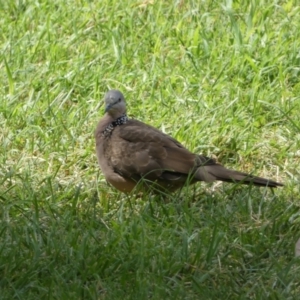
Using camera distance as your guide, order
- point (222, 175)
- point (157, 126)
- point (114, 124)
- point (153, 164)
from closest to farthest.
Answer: point (222, 175) → point (153, 164) → point (114, 124) → point (157, 126)

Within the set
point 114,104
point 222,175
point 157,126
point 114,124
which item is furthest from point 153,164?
point 157,126

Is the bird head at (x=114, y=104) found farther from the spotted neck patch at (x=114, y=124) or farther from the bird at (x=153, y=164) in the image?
the bird at (x=153, y=164)

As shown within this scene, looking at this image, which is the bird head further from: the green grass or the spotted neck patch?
the green grass

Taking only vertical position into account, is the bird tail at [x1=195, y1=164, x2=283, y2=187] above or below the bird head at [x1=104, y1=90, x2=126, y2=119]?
below

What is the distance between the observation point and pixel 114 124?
23.1 ft

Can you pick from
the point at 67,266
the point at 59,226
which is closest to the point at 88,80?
the point at 59,226

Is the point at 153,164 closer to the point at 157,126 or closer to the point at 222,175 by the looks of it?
the point at 222,175

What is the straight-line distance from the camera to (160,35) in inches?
A: 336

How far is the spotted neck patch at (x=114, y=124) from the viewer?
6.99 metres

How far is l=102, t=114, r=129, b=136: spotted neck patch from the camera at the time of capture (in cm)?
699

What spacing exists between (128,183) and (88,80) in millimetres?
1668

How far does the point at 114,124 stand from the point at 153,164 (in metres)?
0.60

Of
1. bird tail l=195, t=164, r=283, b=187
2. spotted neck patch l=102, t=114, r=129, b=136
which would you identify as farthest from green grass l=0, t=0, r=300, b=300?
spotted neck patch l=102, t=114, r=129, b=136

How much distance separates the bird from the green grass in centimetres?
10
